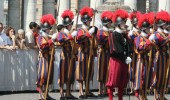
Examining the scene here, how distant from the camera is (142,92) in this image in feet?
66.0

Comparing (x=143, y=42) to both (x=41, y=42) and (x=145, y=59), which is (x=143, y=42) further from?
(x=41, y=42)

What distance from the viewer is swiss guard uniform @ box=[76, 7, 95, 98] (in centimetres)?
2148

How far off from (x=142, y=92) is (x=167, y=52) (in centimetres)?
132

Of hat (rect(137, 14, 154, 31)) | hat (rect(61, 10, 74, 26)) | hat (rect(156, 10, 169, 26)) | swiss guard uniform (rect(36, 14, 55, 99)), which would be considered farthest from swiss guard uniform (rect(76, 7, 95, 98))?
hat (rect(156, 10, 169, 26))

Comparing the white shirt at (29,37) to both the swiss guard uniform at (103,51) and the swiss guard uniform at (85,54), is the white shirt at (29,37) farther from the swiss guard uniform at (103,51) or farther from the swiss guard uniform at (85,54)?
the swiss guard uniform at (103,51)

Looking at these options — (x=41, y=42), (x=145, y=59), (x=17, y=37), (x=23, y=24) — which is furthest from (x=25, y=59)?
(x=23, y=24)

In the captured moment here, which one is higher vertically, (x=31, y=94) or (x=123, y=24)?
(x=123, y=24)

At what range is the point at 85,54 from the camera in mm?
21703

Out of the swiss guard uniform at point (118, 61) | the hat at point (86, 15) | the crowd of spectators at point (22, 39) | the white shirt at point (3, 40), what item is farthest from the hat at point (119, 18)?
the white shirt at point (3, 40)

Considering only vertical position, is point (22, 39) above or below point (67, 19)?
below

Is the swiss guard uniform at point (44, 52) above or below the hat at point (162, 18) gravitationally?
below

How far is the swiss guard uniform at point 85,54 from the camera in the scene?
21484 millimetres

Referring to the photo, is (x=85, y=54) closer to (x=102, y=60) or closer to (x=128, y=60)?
(x=102, y=60)

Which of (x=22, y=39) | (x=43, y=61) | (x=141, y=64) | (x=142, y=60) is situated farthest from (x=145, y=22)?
(x=22, y=39)
